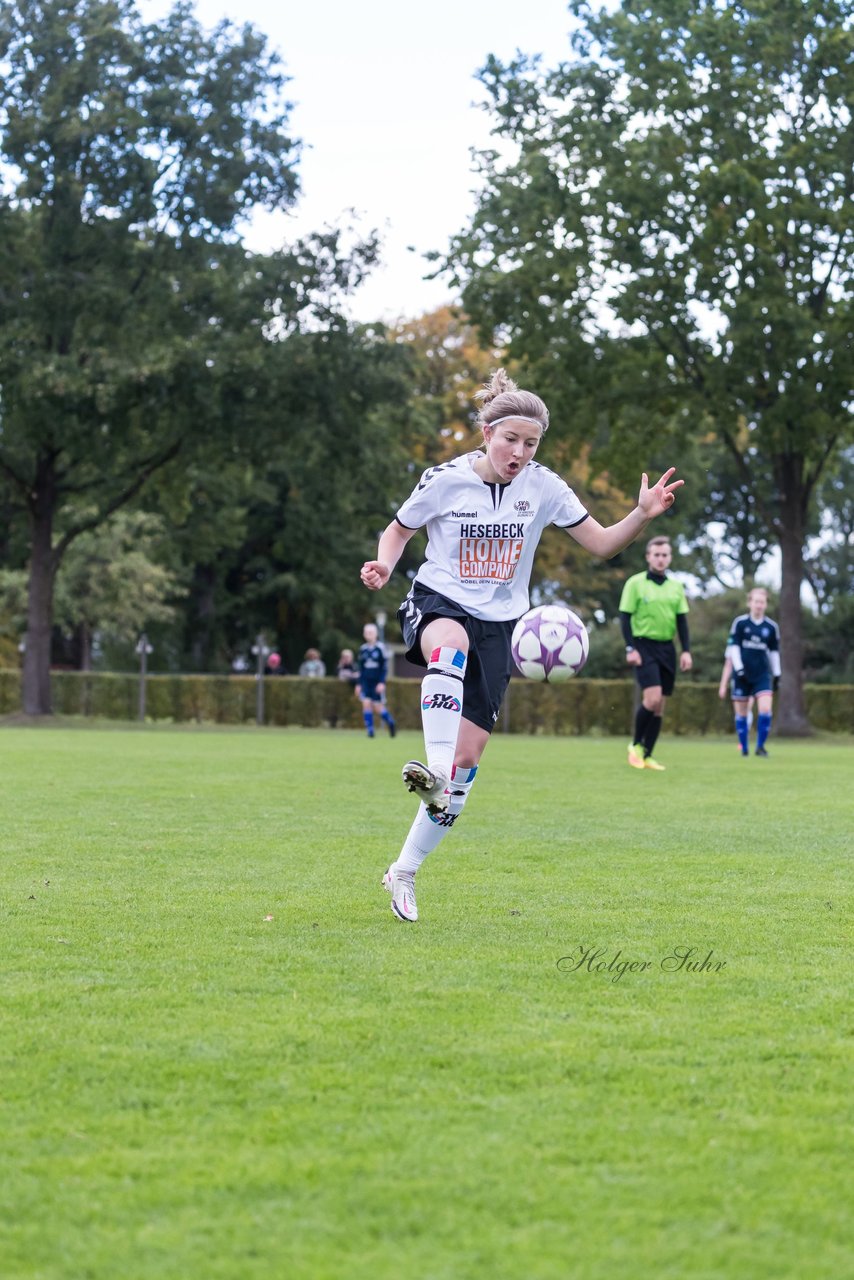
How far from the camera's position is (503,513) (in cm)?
756

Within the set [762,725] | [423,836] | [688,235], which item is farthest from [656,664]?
[688,235]

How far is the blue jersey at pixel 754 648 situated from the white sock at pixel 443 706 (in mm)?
15660

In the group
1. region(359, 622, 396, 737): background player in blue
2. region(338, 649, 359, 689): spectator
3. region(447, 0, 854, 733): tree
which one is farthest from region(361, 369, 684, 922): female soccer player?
region(338, 649, 359, 689): spectator

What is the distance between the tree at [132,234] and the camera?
36.4 m

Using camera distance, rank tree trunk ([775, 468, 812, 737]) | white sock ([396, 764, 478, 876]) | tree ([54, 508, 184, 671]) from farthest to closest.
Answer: tree ([54, 508, 184, 671]) < tree trunk ([775, 468, 812, 737]) < white sock ([396, 764, 478, 876])

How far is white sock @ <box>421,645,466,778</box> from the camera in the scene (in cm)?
709

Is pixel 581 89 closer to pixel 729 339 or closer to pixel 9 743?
pixel 729 339

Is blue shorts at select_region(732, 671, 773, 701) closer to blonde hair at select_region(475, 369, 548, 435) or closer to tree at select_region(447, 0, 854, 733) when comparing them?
tree at select_region(447, 0, 854, 733)

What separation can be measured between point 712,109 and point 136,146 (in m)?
12.4

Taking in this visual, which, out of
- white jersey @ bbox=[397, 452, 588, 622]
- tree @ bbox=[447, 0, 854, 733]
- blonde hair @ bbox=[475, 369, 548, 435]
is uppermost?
tree @ bbox=[447, 0, 854, 733]

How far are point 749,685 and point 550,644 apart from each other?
12.3m

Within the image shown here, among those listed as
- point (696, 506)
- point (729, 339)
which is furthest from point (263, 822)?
point (696, 506)

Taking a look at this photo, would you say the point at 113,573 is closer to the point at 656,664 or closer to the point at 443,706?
the point at 656,664

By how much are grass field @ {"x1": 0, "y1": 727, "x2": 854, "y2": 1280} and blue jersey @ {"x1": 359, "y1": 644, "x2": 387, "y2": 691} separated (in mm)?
21191
